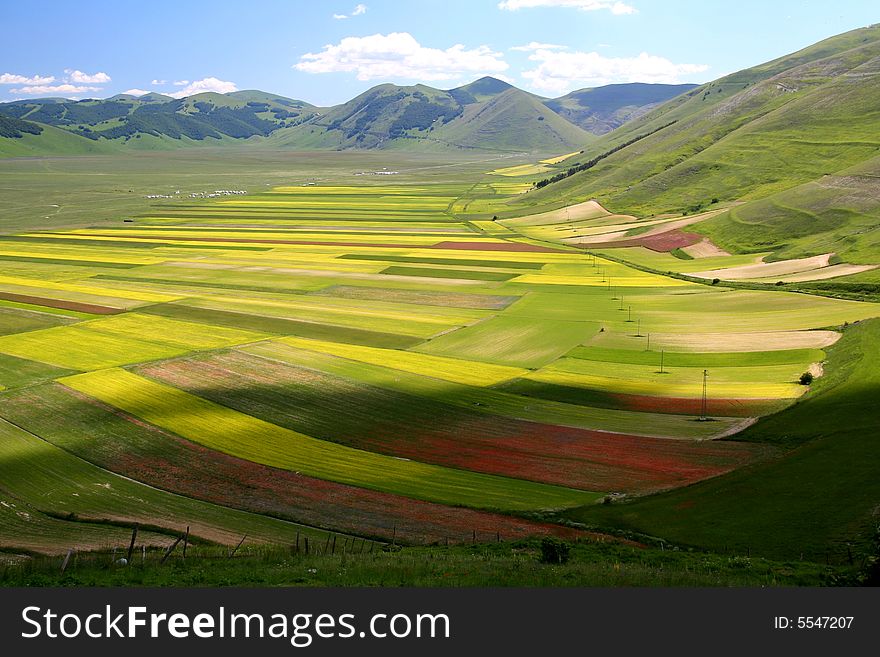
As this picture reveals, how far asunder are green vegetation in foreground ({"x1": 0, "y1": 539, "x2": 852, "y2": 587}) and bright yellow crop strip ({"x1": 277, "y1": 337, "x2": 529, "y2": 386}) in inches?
1354

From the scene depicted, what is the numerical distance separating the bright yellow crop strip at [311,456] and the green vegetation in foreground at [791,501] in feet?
13.3

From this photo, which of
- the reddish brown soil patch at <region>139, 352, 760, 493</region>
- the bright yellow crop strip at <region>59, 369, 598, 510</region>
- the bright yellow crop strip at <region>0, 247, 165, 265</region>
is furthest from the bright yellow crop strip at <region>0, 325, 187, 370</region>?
the bright yellow crop strip at <region>0, 247, 165, 265</region>

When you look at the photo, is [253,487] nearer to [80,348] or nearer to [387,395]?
[387,395]

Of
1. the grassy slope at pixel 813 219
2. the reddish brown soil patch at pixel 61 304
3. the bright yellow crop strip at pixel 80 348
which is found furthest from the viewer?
the grassy slope at pixel 813 219

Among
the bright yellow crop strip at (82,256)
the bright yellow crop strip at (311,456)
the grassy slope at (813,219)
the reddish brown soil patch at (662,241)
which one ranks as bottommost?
the bright yellow crop strip at (311,456)

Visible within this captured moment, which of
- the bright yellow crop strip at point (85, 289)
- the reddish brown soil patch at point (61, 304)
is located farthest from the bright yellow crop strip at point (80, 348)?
the bright yellow crop strip at point (85, 289)

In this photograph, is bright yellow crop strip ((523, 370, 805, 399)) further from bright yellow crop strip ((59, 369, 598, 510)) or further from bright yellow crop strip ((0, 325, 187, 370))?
bright yellow crop strip ((0, 325, 187, 370))

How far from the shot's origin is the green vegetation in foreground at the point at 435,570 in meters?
25.7

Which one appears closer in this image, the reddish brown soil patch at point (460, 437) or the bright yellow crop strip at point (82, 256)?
the reddish brown soil patch at point (460, 437)

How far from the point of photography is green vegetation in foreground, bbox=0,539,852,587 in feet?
84.4

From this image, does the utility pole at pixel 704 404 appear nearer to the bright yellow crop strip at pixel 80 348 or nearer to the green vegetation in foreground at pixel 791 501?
the green vegetation in foreground at pixel 791 501

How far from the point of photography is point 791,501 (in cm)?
4178

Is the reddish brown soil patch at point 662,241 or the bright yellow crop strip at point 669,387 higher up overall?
the reddish brown soil patch at point 662,241

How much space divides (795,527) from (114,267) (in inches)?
4732
